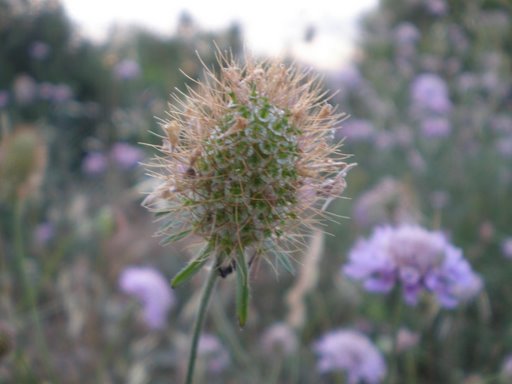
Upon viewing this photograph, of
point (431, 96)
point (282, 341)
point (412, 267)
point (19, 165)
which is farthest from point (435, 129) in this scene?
point (19, 165)

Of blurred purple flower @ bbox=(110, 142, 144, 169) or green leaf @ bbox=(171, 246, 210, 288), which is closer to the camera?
green leaf @ bbox=(171, 246, 210, 288)

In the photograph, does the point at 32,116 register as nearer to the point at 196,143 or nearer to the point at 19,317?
the point at 19,317

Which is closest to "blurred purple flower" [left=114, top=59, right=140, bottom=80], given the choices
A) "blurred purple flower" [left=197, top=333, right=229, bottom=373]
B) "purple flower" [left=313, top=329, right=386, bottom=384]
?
"blurred purple flower" [left=197, top=333, right=229, bottom=373]

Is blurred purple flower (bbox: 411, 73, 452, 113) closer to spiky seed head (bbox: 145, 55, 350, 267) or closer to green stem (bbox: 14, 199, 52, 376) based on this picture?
green stem (bbox: 14, 199, 52, 376)

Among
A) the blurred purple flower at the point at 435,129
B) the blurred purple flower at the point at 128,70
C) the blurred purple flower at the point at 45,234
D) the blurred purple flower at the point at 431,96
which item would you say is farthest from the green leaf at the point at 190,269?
the blurred purple flower at the point at 431,96

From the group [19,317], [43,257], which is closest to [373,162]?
[43,257]

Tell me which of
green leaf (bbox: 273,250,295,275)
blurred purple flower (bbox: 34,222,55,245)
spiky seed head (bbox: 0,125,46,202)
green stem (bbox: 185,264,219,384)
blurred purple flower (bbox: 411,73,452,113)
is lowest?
green stem (bbox: 185,264,219,384)

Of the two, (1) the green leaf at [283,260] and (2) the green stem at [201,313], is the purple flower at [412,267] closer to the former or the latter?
(1) the green leaf at [283,260]
